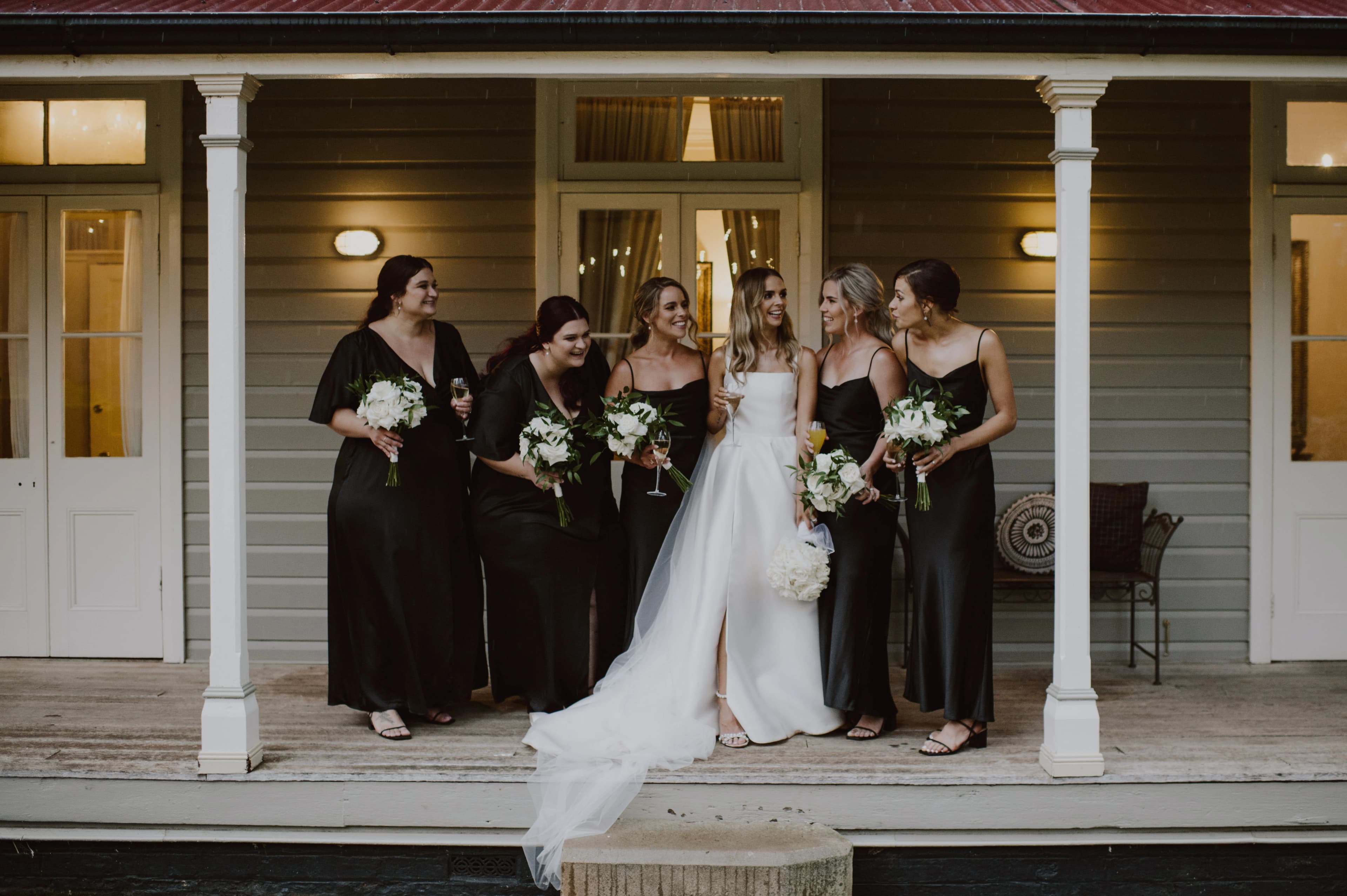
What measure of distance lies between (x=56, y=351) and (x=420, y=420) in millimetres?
2694

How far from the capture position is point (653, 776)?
403cm

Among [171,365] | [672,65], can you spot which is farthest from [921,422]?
[171,365]

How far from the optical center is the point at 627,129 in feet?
19.0

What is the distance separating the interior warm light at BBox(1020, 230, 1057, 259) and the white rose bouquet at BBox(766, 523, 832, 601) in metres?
2.41

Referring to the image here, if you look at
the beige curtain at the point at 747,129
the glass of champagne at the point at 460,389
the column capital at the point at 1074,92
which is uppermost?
the beige curtain at the point at 747,129

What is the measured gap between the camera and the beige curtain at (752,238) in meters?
5.77

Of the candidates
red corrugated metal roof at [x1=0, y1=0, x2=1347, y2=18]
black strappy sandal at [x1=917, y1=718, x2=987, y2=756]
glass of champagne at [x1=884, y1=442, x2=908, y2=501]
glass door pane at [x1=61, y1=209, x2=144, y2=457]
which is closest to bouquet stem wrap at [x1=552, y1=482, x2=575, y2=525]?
glass of champagne at [x1=884, y1=442, x2=908, y2=501]

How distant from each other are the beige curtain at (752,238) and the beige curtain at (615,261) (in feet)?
1.24

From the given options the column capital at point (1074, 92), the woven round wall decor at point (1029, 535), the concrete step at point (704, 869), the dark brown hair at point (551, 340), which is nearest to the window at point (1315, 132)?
the woven round wall decor at point (1029, 535)

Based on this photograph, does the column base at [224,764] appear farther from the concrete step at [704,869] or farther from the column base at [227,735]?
the concrete step at [704,869]

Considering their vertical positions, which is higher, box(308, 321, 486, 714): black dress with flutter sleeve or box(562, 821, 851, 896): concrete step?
box(308, 321, 486, 714): black dress with flutter sleeve

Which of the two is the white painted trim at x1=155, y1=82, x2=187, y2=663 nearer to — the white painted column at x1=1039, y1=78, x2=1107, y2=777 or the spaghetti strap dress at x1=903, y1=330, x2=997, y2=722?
the spaghetti strap dress at x1=903, y1=330, x2=997, y2=722

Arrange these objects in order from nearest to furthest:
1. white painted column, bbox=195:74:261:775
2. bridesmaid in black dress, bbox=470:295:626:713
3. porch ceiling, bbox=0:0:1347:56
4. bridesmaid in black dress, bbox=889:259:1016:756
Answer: porch ceiling, bbox=0:0:1347:56
white painted column, bbox=195:74:261:775
bridesmaid in black dress, bbox=889:259:1016:756
bridesmaid in black dress, bbox=470:295:626:713

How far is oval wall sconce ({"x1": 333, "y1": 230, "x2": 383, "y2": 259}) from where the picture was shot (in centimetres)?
586
